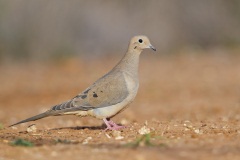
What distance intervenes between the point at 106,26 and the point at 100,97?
14.9m

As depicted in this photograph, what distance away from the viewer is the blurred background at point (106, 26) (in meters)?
22.4

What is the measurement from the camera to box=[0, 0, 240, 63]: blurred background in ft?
73.4

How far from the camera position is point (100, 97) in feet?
27.7

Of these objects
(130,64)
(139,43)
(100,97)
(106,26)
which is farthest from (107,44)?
(100,97)

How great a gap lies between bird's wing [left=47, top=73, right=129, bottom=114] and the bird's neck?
191 mm

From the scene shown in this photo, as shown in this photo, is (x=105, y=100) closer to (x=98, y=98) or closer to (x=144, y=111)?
(x=98, y=98)

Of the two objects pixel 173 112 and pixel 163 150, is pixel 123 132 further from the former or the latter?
pixel 173 112

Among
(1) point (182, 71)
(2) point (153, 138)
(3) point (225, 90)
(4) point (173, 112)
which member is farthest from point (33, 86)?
(2) point (153, 138)

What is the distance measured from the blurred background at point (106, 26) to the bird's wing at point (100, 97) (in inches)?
510

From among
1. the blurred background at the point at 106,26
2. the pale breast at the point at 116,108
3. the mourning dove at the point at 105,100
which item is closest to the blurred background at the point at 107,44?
the blurred background at the point at 106,26

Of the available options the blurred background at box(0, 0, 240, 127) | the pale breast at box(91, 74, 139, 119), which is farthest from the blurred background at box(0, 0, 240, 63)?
the pale breast at box(91, 74, 139, 119)

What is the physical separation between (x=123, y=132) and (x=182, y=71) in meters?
10.3

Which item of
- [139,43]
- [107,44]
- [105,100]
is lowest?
[105,100]

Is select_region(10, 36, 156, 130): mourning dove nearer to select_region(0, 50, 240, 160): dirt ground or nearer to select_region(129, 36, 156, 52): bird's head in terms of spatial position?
select_region(0, 50, 240, 160): dirt ground
